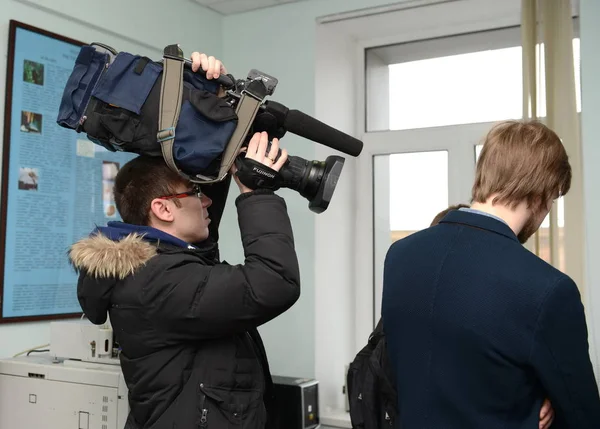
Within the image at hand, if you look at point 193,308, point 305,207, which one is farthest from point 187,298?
point 305,207

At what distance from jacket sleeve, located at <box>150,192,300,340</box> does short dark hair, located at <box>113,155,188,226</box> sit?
0.59ft

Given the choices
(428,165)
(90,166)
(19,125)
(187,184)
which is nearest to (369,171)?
(428,165)

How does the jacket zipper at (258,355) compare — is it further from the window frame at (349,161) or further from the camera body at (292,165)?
the window frame at (349,161)

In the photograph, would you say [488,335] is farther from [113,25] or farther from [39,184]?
[113,25]

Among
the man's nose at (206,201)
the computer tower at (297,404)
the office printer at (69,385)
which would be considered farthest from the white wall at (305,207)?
the man's nose at (206,201)

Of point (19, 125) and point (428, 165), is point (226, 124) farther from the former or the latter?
point (428, 165)

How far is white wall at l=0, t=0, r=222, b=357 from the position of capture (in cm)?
232

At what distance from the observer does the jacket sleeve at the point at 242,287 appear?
1.26 meters

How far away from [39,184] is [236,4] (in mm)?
1392

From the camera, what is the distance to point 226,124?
132cm

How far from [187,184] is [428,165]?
1.95 meters

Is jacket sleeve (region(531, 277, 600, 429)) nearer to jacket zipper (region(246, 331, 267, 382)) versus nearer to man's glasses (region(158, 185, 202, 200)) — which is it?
jacket zipper (region(246, 331, 267, 382))

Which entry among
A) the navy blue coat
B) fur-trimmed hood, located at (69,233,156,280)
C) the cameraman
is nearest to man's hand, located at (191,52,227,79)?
the cameraman

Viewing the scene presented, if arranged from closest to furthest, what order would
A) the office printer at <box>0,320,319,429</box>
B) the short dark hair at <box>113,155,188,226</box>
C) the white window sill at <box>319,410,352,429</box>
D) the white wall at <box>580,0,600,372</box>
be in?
the short dark hair at <box>113,155,188,226</box>, the office printer at <box>0,320,319,429</box>, the white wall at <box>580,0,600,372</box>, the white window sill at <box>319,410,352,429</box>
